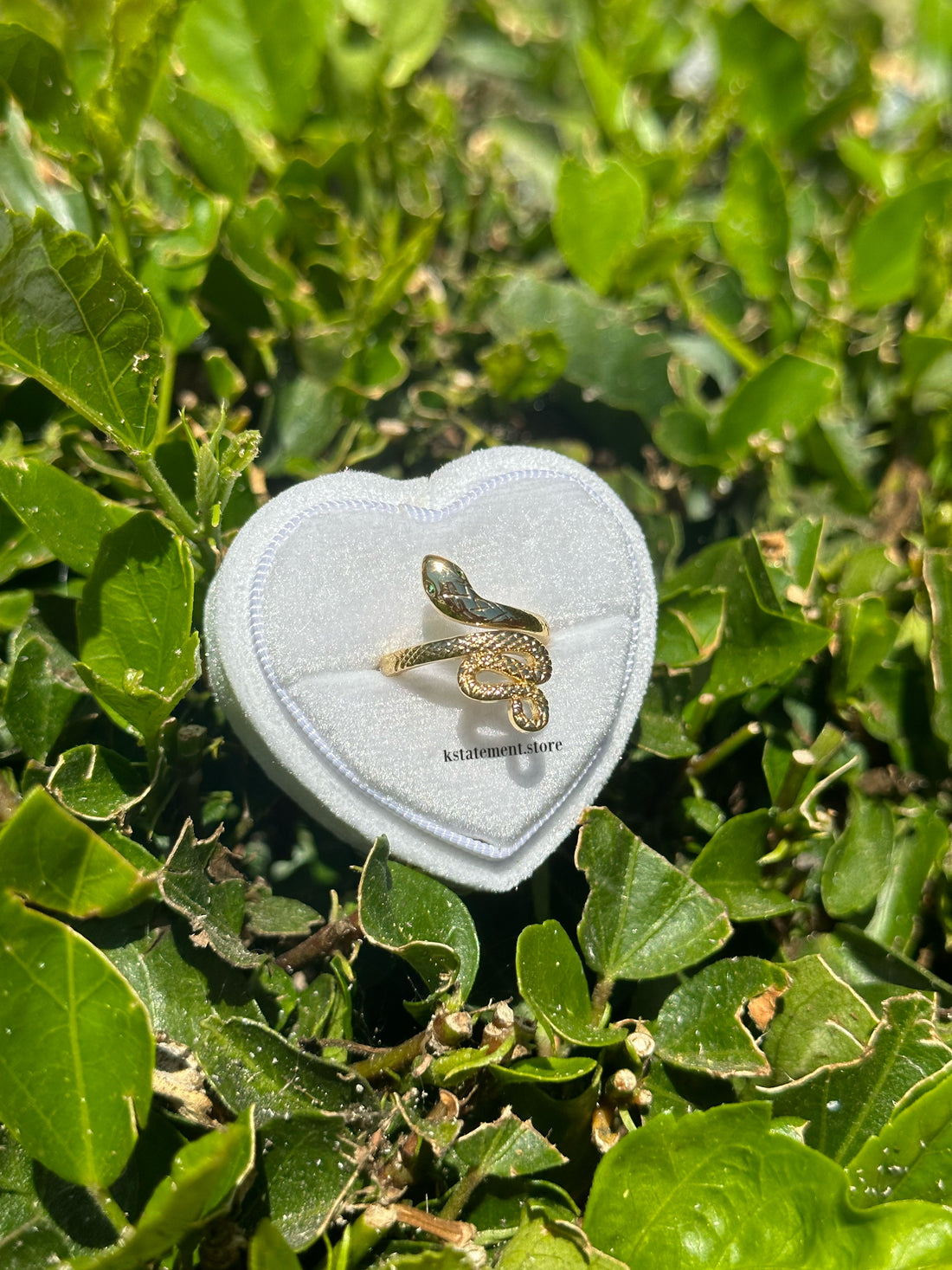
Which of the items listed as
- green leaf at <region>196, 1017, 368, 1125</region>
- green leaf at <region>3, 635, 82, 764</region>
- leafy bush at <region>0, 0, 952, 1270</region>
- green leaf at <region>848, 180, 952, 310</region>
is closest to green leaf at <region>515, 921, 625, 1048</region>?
leafy bush at <region>0, 0, 952, 1270</region>

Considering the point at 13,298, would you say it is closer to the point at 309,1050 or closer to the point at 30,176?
the point at 30,176

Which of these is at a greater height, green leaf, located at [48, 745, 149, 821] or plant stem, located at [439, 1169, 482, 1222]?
green leaf, located at [48, 745, 149, 821]

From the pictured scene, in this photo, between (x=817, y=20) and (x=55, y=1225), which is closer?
(x=55, y=1225)

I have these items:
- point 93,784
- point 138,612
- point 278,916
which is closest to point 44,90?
Result: point 138,612

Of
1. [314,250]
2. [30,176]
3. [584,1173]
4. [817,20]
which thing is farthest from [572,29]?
[584,1173]

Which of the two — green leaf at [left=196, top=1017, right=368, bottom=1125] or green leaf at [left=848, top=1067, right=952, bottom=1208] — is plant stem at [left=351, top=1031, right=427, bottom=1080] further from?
green leaf at [left=848, top=1067, right=952, bottom=1208]

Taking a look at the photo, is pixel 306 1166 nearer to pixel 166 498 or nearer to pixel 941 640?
pixel 166 498

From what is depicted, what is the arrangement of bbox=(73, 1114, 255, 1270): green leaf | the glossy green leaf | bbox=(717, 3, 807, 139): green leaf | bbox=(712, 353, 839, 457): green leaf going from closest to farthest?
bbox=(73, 1114, 255, 1270): green leaf, the glossy green leaf, bbox=(712, 353, 839, 457): green leaf, bbox=(717, 3, 807, 139): green leaf
